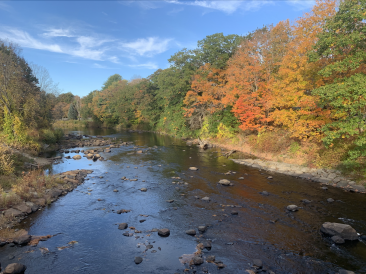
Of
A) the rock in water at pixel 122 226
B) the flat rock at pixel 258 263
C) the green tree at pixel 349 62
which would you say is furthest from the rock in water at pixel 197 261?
the green tree at pixel 349 62

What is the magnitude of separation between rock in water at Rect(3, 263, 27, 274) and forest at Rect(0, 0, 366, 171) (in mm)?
18446

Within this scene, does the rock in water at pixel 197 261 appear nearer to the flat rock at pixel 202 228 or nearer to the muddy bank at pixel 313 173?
the flat rock at pixel 202 228

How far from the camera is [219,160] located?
24.7 meters

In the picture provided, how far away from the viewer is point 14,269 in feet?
23.2

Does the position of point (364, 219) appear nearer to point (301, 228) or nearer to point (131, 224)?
point (301, 228)

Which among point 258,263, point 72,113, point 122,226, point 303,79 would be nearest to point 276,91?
point 303,79

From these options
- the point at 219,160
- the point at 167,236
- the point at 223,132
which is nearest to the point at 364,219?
the point at 167,236

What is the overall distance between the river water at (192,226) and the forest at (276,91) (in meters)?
4.91

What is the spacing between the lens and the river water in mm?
7793

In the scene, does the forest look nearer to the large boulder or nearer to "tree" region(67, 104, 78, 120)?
the large boulder

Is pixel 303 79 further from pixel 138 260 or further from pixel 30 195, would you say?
pixel 30 195

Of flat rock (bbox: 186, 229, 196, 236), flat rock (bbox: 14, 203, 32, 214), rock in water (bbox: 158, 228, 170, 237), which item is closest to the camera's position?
rock in water (bbox: 158, 228, 170, 237)

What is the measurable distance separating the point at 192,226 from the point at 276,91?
17.4m

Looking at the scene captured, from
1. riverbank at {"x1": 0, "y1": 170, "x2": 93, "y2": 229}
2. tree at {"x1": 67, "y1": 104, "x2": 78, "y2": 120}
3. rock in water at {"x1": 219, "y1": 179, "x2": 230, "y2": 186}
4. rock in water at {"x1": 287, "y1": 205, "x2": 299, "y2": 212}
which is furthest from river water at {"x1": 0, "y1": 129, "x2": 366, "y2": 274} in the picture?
tree at {"x1": 67, "y1": 104, "x2": 78, "y2": 120}
